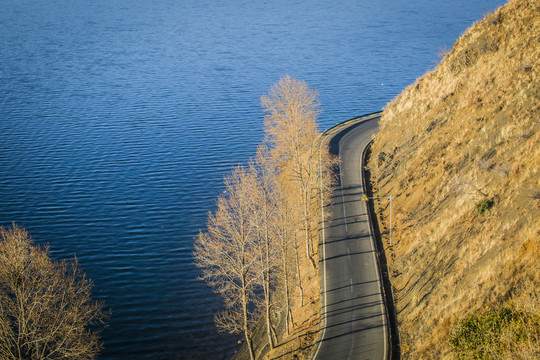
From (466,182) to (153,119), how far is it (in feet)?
226

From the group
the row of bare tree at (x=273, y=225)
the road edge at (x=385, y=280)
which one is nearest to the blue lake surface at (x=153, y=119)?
the row of bare tree at (x=273, y=225)

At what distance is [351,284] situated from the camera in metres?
45.1

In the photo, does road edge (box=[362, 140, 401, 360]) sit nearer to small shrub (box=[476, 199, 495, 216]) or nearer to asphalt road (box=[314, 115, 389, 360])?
asphalt road (box=[314, 115, 389, 360])

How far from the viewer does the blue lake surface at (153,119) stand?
5303 centimetres

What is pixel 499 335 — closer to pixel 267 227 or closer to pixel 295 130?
pixel 267 227

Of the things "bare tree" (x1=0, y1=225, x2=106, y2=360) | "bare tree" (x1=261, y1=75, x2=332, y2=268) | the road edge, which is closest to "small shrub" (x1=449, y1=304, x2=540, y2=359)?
the road edge

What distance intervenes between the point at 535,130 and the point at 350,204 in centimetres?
2262

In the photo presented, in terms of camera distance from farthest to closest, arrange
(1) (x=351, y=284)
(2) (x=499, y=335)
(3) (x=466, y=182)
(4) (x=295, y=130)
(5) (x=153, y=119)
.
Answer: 1. (5) (x=153, y=119)
2. (4) (x=295, y=130)
3. (1) (x=351, y=284)
4. (3) (x=466, y=182)
5. (2) (x=499, y=335)

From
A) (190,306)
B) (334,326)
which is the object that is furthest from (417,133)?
(190,306)

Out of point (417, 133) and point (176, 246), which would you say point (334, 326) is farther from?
point (417, 133)

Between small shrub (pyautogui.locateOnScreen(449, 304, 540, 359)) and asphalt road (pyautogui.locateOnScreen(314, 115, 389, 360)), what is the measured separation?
10.9 metres

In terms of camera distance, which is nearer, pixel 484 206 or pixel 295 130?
pixel 484 206

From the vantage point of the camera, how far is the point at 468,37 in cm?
6312

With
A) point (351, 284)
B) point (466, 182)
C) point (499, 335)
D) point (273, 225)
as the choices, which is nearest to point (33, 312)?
point (273, 225)
